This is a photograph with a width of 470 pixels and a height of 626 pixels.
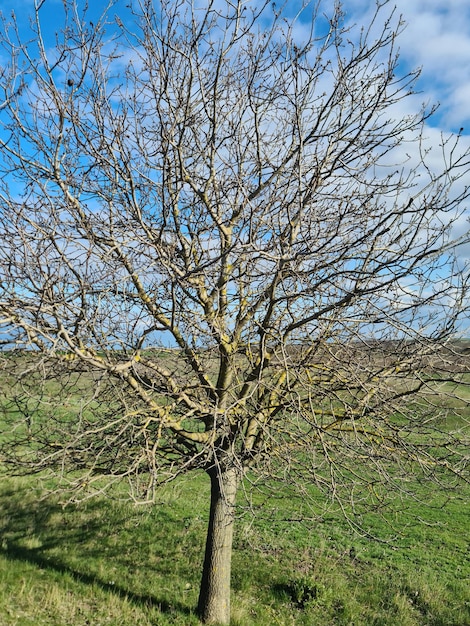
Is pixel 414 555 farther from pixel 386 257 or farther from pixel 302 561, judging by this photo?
pixel 386 257

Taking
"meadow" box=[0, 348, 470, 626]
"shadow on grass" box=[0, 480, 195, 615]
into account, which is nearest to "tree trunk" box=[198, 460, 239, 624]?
"meadow" box=[0, 348, 470, 626]

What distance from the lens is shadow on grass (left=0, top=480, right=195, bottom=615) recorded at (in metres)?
7.61

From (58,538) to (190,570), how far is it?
292 cm

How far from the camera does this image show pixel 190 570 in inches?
346

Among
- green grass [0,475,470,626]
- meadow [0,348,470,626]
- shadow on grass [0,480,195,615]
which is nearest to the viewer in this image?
meadow [0,348,470,626]

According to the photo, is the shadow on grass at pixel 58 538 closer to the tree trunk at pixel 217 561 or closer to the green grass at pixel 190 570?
the green grass at pixel 190 570

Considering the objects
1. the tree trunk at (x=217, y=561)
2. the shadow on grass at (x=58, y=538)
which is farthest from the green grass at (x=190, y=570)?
the tree trunk at (x=217, y=561)

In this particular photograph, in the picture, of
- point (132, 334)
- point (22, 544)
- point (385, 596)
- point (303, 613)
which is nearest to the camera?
point (132, 334)

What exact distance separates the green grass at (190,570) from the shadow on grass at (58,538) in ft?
0.07

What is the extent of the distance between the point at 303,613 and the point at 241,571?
4.90 feet

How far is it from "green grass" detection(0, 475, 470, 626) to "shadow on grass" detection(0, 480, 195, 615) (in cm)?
2

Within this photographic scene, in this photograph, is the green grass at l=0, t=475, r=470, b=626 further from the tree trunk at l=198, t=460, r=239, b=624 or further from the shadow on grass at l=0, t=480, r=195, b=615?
the tree trunk at l=198, t=460, r=239, b=624

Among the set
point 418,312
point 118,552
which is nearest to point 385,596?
point 118,552

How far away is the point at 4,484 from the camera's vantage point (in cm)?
1234
